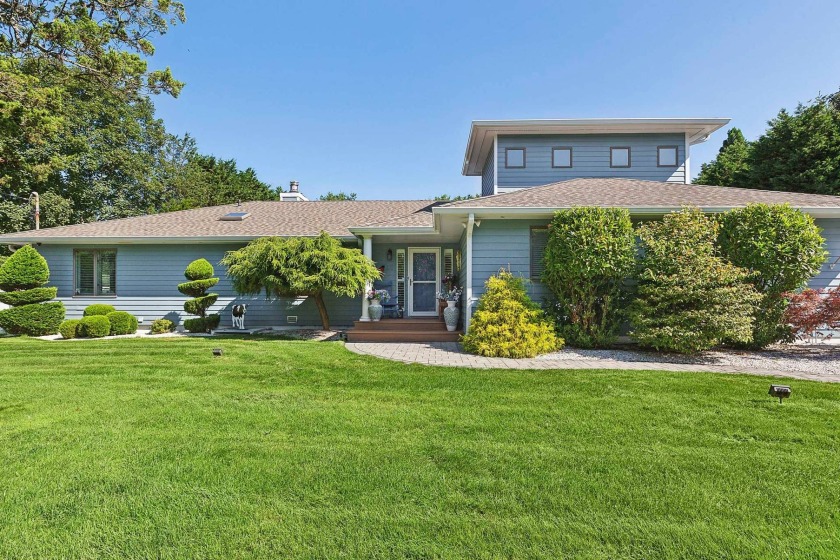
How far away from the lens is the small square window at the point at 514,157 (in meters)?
11.8

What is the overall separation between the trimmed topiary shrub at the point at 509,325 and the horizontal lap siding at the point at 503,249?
585mm

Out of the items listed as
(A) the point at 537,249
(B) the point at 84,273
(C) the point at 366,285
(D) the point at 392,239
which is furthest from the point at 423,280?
(B) the point at 84,273

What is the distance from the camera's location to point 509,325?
7609mm

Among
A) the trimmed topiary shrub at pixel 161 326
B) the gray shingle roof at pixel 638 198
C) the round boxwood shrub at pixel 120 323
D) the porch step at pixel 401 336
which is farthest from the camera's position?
the trimmed topiary shrub at pixel 161 326

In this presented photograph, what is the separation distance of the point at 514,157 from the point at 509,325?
6.32 metres

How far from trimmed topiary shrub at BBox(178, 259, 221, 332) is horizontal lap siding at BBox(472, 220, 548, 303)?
736 centimetres

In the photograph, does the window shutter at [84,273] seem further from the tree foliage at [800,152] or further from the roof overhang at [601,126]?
the tree foliage at [800,152]

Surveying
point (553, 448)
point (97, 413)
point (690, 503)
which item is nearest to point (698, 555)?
point (690, 503)

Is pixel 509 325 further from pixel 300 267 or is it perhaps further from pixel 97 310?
pixel 97 310

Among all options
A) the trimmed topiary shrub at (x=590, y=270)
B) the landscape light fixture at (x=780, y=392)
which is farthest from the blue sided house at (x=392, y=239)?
the landscape light fixture at (x=780, y=392)

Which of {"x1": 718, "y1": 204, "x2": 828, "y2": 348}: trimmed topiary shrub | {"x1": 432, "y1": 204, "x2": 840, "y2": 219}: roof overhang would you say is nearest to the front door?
{"x1": 432, "y1": 204, "x2": 840, "y2": 219}: roof overhang

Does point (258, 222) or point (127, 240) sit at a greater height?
point (258, 222)

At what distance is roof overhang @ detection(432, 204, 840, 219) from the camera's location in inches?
315

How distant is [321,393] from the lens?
480cm
